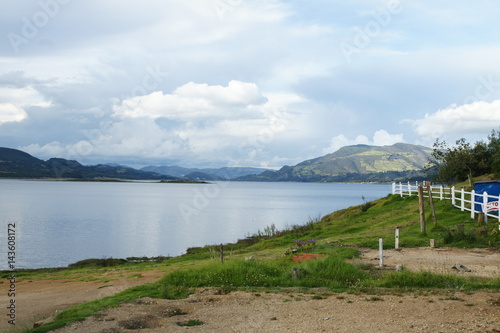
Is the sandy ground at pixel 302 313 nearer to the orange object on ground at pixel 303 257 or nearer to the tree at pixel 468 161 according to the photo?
the orange object on ground at pixel 303 257

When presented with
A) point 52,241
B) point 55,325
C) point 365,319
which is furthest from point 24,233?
point 365,319

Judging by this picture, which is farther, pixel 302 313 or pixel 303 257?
pixel 303 257

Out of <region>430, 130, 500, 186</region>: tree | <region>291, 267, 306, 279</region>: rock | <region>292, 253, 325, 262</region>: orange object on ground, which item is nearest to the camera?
<region>291, 267, 306, 279</region>: rock

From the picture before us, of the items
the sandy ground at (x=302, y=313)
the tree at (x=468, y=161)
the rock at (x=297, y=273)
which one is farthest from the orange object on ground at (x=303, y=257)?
the tree at (x=468, y=161)

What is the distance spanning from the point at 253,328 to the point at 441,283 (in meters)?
6.87

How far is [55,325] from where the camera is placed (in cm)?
1040

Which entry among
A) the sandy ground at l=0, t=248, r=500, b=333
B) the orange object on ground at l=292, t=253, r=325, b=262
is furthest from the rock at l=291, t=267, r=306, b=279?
the orange object on ground at l=292, t=253, r=325, b=262

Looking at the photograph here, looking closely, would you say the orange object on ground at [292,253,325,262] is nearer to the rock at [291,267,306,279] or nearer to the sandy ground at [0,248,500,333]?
the rock at [291,267,306,279]

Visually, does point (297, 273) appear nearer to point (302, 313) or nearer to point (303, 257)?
point (303, 257)

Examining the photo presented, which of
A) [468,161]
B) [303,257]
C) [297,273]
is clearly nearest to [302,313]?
[297,273]

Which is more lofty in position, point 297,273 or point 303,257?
point 297,273

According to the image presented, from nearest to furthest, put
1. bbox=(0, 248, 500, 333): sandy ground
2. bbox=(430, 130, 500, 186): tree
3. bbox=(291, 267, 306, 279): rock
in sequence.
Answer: bbox=(0, 248, 500, 333): sandy ground
bbox=(291, 267, 306, 279): rock
bbox=(430, 130, 500, 186): tree

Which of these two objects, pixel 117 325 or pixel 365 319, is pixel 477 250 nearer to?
pixel 365 319

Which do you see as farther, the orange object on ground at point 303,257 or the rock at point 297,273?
the orange object on ground at point 303,257
